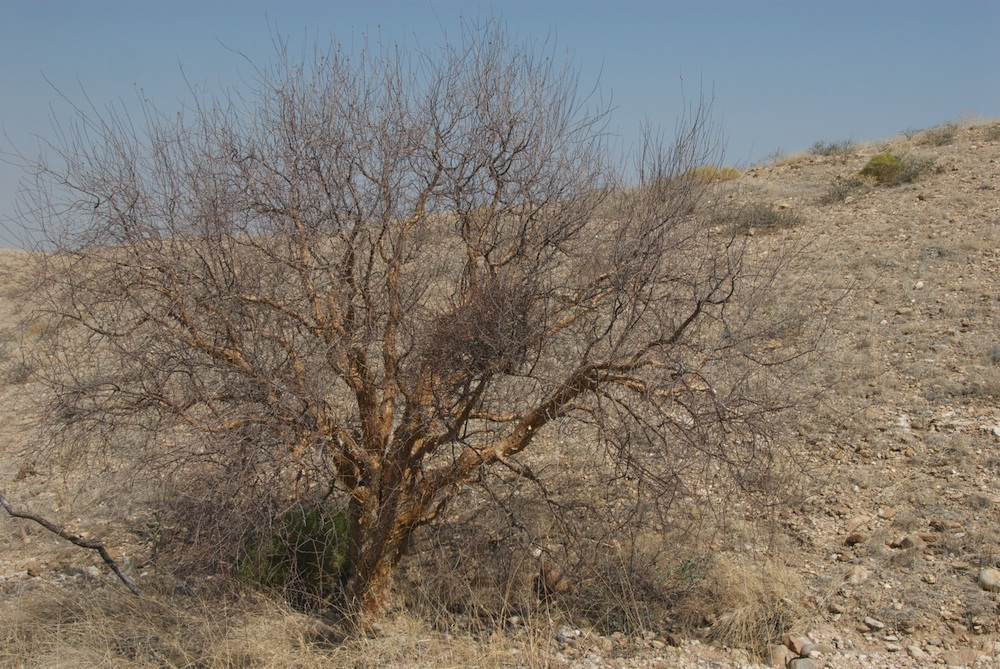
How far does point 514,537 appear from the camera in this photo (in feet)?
20.2

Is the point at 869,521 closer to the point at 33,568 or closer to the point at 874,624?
the point at 874,624

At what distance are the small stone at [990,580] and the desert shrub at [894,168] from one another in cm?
1118

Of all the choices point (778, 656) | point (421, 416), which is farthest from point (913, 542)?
point (421, 416)

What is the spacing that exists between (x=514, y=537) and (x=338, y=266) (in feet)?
7.85

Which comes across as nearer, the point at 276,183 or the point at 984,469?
the point at 276,183

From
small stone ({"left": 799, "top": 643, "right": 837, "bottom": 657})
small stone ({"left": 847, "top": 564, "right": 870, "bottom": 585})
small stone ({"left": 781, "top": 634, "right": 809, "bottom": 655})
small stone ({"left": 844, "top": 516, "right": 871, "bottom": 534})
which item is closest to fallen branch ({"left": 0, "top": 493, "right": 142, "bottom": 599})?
small stone ({"left": 781, "top": 634, "right": 809, "bottom": 655})

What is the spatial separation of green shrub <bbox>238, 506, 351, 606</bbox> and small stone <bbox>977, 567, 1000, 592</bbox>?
4.73 meters

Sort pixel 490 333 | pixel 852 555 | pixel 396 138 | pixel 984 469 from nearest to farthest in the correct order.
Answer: pixel 490 333 → pixel 396 138 → pixel 852 555 → pixel 984 469

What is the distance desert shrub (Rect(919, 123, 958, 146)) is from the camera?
59.0ft

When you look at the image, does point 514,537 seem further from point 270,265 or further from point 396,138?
point 396,138

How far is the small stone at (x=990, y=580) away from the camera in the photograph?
5.89 metres

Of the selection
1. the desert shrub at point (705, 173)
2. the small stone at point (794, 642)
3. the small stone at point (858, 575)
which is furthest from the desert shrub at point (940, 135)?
the small stone at point (794, 642)

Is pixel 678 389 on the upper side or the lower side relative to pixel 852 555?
upper

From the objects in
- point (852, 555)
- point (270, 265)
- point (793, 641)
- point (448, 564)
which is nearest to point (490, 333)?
point (270, 265)
